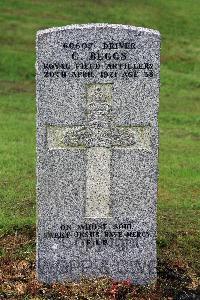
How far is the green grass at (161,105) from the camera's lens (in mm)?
9844

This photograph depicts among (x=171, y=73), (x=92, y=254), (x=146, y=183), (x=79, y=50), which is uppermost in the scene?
(x=79, y=50)

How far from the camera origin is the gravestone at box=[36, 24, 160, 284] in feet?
23.0

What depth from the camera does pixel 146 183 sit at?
23.7 feet

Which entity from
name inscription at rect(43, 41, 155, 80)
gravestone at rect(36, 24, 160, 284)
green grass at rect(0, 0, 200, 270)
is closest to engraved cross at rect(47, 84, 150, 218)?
gravestone at rect(36, 24, 160, 284)

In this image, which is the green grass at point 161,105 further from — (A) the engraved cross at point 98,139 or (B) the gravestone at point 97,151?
(A) the engraved cross at point 98,139

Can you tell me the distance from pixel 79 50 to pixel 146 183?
5.08 feet

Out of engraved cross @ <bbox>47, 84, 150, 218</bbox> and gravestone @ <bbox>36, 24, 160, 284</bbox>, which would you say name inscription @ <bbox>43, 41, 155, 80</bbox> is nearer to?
gravestone @ <bbox>36, 24, 160, 284</bbox>

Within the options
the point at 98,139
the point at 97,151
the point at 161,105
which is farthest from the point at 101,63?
→ the point at 161,105

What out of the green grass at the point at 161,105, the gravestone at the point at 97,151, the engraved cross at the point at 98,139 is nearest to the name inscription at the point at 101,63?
the gravestone at the point at 97,151

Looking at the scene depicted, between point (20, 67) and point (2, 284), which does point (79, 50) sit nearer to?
point (2, 284)

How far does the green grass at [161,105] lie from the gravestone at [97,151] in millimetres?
1211

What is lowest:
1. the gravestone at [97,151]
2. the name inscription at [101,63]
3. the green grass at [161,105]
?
the green grass at [161,105]

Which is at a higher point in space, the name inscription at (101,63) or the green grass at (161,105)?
the name inscription at (101,63)

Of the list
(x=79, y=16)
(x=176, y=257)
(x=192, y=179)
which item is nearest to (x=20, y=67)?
(x=79, y=16)
